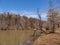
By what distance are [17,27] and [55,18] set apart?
56.4m

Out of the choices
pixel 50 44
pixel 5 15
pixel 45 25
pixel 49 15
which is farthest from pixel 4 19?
pixel 50 44

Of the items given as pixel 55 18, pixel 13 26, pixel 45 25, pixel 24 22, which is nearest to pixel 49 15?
pixel 55 18

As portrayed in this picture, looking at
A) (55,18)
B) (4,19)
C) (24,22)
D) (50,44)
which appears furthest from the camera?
(4,19)

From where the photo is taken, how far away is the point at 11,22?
88.9 meters

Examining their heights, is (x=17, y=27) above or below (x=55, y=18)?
below

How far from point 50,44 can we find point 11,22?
249ft

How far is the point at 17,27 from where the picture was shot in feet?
271

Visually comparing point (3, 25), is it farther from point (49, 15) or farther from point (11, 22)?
point (49, 15)

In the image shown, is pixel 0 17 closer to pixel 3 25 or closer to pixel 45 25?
pixel 3 25

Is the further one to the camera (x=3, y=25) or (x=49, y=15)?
(x=3, y=25)

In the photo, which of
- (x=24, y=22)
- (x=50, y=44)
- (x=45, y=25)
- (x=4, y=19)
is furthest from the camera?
(x=4, y=19)

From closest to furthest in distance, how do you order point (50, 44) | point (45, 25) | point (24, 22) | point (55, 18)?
1. point (50, 44)
2. point (55, 18)
3. point (45, 25)
4. point (24, 22)

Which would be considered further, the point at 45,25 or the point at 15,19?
the point at 15,19

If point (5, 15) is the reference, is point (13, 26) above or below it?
below
